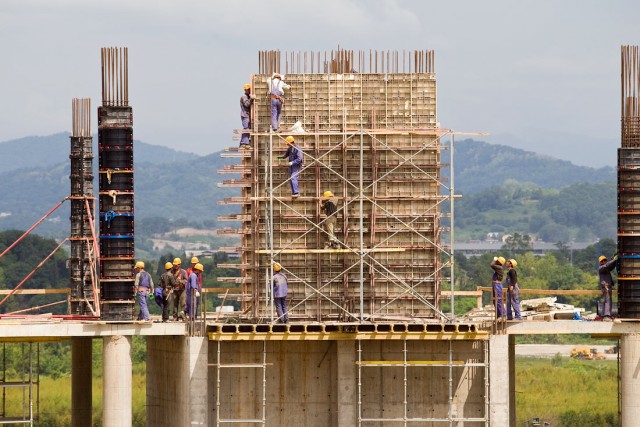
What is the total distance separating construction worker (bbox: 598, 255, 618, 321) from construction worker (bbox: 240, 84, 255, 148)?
9625 mm

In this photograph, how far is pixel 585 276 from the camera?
406ft

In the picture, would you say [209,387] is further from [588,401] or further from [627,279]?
[588,401]

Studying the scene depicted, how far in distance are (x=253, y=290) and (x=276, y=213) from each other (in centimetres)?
208

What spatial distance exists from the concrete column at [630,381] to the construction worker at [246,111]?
432 inches

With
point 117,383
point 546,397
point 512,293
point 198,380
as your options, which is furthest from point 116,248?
point 546,397

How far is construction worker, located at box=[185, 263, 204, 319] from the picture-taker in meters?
42.1

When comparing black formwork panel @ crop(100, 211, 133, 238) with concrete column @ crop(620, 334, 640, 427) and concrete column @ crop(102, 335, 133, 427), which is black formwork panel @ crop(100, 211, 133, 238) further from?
concrete column @ crop(620, 334, 640, 427)

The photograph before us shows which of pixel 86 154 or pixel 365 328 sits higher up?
pixel 86 154

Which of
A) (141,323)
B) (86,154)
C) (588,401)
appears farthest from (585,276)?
(141,323)

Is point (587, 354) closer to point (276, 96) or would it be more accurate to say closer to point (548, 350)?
point (548, 350)

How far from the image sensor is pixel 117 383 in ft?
137

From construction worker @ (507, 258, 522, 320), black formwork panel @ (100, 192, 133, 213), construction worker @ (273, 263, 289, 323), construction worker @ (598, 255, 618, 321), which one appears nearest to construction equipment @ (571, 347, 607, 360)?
construction worker @ (598, 255, 618, 321)

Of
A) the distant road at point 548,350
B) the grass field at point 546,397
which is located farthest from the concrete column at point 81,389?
the distant road at point 548,350

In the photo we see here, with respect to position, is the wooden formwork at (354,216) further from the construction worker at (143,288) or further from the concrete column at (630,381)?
the concrete column at (630,381)
